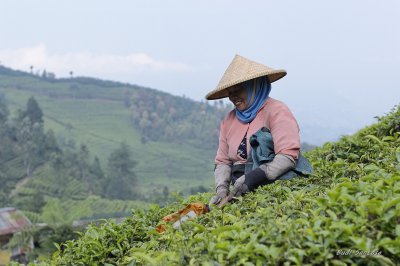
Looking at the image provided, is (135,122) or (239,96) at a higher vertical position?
Answer: (239,96)

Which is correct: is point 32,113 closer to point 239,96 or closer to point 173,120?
point 173,120

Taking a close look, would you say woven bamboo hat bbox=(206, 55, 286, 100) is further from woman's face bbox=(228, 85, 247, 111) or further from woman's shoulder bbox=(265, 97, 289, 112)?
woman's shoulder bbox=(265, 97, 289, 112)

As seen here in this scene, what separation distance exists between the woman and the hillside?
6982 cm

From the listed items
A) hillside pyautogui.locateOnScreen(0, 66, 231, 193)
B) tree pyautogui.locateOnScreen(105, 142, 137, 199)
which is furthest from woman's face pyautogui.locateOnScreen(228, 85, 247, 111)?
hillside pyautogui.locateOnScreen(0, 66, 231, 193)

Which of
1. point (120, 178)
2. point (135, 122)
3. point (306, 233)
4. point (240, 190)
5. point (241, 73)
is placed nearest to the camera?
point (306, 233)

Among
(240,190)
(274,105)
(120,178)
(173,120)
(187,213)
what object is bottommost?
(120,178)

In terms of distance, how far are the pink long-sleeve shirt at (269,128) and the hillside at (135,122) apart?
69744 millimetres

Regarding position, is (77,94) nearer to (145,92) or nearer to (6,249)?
(145,92)

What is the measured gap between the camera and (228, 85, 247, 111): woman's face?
3.66 meters

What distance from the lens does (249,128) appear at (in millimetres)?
3623

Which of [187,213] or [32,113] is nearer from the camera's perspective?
[187,213]

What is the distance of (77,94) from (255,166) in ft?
373

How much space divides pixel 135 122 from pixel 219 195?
99.8m

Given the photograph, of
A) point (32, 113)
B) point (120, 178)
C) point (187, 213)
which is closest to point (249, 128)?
point (187, 213)
